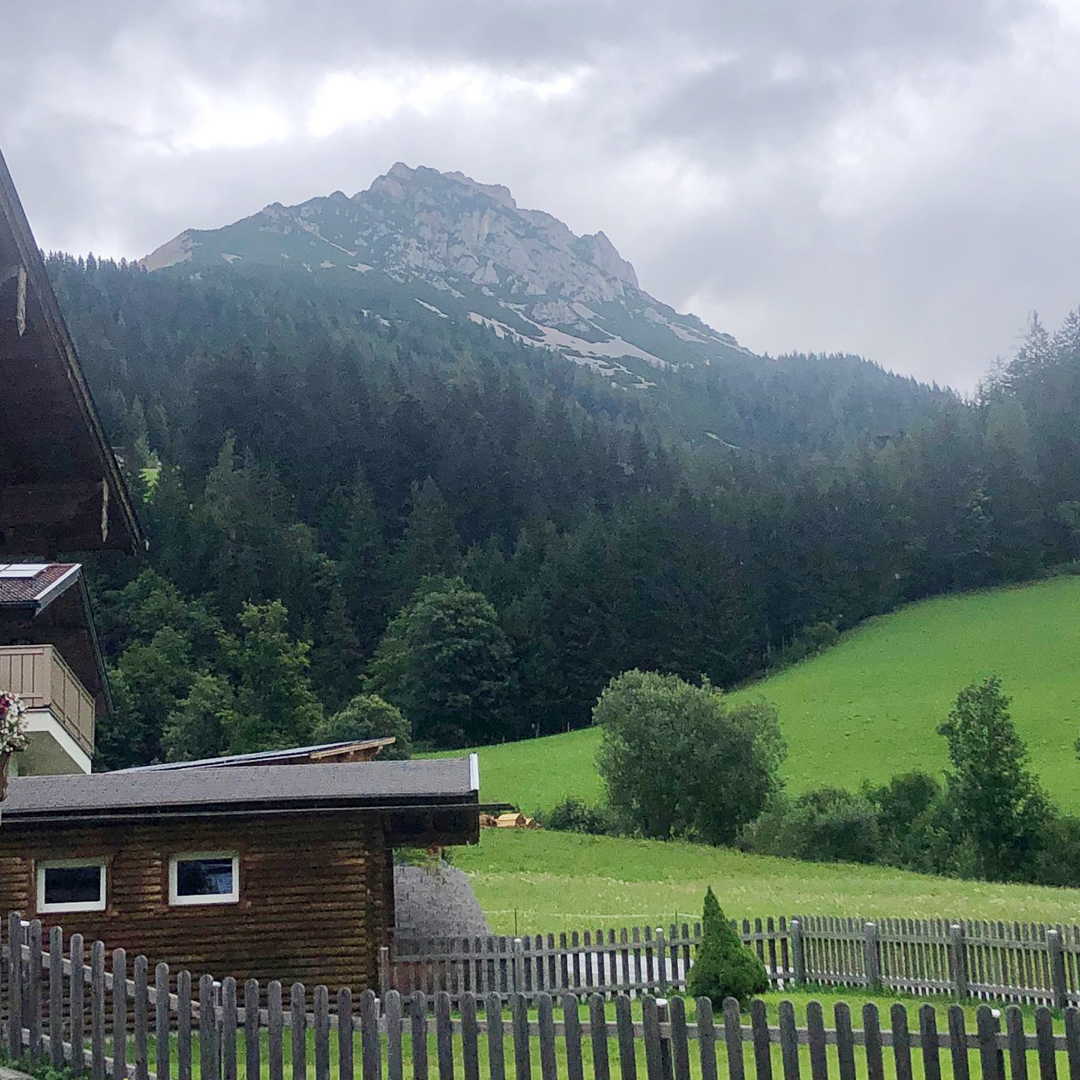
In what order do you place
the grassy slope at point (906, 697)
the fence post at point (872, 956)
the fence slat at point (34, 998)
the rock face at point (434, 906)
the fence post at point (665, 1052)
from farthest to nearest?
the grassy slope at point (906, 697) < the rock face at point (434, 906) < the fence post at point (872, 956) < the fence slat at point (34, 998) < the fence post at point (665, 1052)

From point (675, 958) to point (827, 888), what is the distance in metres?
19.7

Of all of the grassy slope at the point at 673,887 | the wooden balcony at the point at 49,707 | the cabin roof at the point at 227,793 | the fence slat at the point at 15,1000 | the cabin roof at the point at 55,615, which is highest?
the cabin roof at the point at 55,615

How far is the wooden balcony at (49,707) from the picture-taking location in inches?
662

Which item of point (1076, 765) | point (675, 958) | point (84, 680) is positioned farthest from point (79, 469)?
point (1076, 765)

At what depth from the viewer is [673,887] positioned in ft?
122

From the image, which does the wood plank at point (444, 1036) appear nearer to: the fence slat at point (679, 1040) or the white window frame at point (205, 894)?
the fence slat at point (679, 1040)

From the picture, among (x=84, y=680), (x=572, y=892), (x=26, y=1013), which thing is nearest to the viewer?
(x=26, y=1013)

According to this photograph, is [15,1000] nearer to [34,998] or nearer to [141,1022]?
[34,998]

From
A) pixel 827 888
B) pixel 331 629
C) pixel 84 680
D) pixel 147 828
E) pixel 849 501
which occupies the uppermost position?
pixel 849 501

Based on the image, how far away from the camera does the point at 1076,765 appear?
53531 mm

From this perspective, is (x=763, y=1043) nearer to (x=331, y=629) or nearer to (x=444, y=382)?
(x=331, y=629)

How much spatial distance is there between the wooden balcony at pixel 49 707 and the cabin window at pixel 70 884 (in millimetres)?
1882

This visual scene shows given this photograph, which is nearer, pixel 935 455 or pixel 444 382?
pixel 935 455

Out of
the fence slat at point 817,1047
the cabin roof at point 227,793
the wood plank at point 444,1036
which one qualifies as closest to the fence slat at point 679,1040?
the fence slat at point 817,1047
